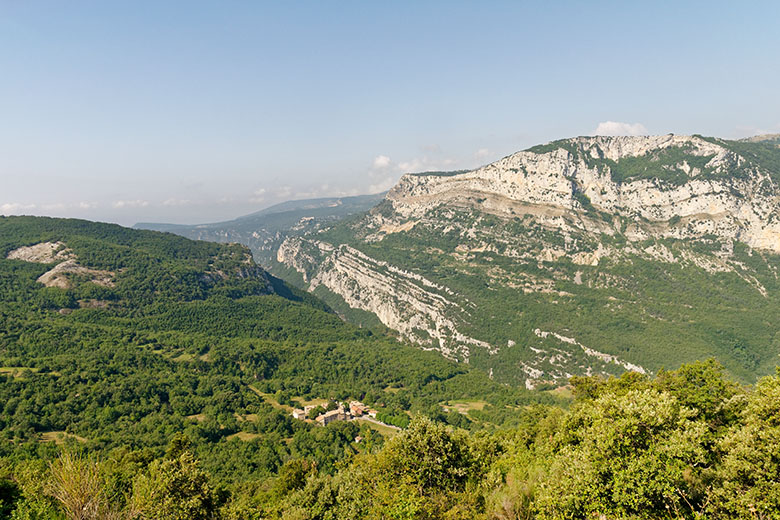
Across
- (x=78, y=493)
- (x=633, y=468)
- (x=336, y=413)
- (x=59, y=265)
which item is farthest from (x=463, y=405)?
(x=59, y=265)

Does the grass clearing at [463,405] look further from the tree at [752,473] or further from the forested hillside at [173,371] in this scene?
the tree at [752,473]

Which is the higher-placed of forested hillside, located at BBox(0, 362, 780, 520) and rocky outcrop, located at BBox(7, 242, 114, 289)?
rocky outcrop, located at BBox(7, 242, 114, 289)

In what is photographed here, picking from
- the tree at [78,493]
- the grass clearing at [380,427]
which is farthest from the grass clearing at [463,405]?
the tree at [78,493]

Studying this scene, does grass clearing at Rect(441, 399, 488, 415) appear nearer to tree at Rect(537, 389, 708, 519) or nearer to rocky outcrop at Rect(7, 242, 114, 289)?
tree at Rect(537, 389, 708, 519)

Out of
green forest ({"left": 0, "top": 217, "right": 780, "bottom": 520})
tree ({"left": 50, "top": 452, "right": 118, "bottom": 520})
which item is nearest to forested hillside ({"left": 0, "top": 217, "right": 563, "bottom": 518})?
green forest ({"left": 0, "top": 217, "right": 780, "bottom": 520})

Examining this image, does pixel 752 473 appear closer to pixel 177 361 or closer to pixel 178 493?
pixel 178 493

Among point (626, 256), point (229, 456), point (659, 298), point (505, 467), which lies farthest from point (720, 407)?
point (626, 256)

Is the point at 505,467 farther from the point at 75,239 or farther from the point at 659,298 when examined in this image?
the point at 75,239
